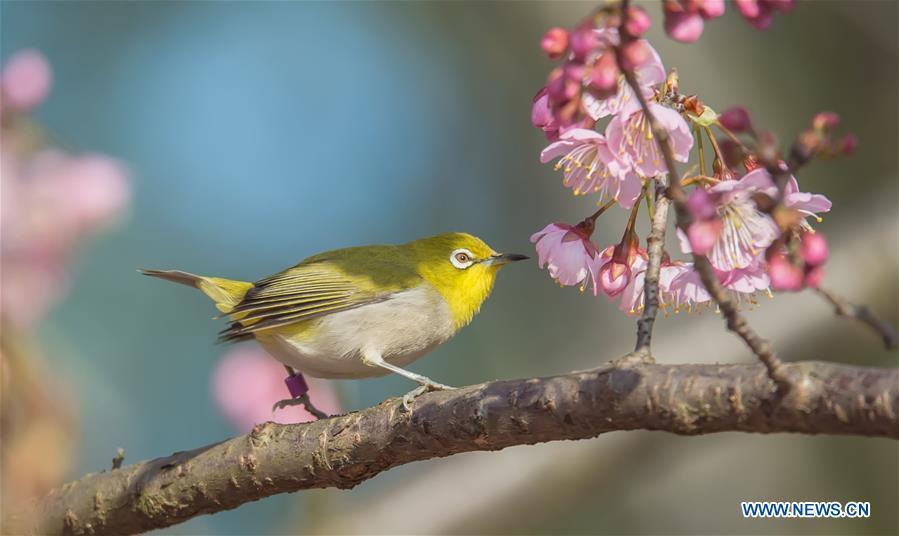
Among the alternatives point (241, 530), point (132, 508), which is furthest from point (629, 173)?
point (241, 530)

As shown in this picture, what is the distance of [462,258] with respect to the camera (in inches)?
185

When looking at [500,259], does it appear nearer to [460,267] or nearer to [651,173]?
[460,267]

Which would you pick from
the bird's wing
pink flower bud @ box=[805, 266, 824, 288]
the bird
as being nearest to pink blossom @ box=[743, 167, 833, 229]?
pink flower bud @ box=[805, 266, 824, 288]

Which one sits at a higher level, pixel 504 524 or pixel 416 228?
pixel 416 228

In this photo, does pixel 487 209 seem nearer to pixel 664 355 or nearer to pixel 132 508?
pixel 664 355

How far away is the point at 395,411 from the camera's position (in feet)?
8.53

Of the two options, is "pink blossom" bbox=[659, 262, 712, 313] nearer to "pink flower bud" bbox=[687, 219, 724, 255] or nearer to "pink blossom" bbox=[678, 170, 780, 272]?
"pink blossom" bbox=[678, 170, 780, 272]

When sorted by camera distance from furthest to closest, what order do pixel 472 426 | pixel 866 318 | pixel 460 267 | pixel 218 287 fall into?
pixel 460 267, pixel 218 287, pixel 472 426, pixel 866 318

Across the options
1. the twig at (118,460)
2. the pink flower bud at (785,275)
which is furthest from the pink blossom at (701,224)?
the twig at (118,460)

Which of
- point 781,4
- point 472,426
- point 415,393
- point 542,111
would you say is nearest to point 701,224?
point 781,4

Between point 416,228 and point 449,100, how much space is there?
58.7 inches

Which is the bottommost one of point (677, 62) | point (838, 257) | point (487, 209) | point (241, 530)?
point (241, 530)

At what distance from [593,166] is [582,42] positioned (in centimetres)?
84

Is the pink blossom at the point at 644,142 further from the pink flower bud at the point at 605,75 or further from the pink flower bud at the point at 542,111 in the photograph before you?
the pink flower bud at the point at 605,75
